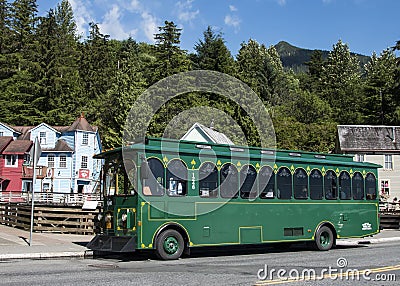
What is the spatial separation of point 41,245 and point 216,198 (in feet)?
20.0

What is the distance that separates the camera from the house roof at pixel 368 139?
166ft

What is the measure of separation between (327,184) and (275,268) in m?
7.16

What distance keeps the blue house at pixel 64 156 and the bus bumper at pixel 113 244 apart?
41.4 m

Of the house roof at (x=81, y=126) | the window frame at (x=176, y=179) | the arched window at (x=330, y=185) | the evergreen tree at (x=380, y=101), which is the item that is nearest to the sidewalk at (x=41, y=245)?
the window frame at (x=176, y=179)

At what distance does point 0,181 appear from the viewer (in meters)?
54.3

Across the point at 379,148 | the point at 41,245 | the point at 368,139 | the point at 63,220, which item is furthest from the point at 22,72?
the point at 41,245

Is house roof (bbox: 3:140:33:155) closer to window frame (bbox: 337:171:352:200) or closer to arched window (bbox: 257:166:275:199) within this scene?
window frame (bbox: 337:171:352:200)

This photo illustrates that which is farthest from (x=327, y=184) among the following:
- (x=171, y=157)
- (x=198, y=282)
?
(x=198, y=282)

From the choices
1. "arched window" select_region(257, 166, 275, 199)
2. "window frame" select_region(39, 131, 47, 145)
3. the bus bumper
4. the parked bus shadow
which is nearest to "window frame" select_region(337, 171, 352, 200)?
the parked bus shadow

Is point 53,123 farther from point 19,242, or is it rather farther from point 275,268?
point 275,268

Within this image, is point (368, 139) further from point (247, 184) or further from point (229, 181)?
point (229, 181)

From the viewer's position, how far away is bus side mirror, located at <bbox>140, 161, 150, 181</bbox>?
14.5 metres

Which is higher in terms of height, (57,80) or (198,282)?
(57,80)

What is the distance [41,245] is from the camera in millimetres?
17125
